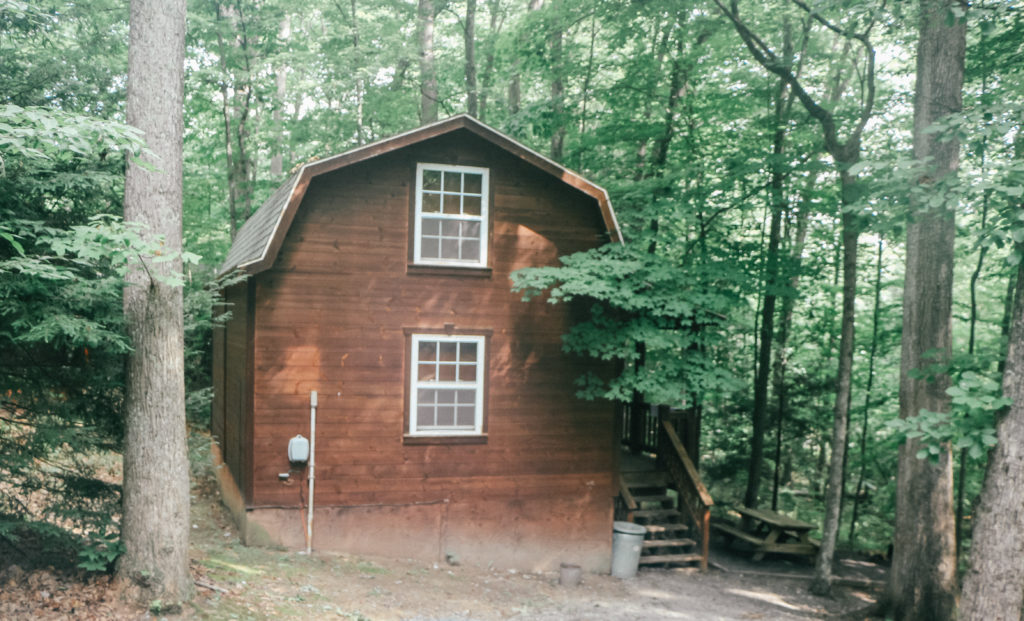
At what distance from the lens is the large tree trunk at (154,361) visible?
6379mm

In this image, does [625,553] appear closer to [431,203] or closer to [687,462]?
[687,462]

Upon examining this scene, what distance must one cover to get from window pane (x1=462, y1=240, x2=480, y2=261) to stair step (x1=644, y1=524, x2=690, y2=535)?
5862 mm

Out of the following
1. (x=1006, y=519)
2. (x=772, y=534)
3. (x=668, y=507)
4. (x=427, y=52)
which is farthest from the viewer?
(x=427, y=52)

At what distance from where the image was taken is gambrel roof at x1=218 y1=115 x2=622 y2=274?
9422mm

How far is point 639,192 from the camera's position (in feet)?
43.8

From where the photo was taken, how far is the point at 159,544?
6391mm

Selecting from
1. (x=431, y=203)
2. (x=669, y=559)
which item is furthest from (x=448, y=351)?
(x=669, y=559)

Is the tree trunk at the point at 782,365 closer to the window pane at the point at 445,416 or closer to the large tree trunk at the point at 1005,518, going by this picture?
the window pane at the point at 445,416

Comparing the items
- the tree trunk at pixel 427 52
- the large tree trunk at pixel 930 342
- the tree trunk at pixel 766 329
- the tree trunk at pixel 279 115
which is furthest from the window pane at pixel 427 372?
the tree trunk at pixel 279 115

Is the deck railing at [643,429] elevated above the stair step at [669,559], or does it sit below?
above

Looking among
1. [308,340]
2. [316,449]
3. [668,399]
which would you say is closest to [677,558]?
[668,399]

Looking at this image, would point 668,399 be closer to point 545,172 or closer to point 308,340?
point 545,172

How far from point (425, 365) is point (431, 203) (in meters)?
2.46

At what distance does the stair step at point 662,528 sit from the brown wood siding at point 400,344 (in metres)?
1.63
